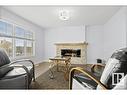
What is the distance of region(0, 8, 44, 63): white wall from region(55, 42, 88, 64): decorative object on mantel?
0.96 m

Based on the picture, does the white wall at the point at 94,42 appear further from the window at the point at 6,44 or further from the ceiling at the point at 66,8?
the window at the point at 6,44

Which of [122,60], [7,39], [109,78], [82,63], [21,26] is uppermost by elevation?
[21,26]

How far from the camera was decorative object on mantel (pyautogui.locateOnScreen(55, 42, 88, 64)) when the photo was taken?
734 cm

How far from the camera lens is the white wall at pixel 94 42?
739cm

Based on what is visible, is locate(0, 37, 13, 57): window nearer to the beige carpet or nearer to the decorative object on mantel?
the beige carpet

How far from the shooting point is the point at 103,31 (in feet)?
24.0

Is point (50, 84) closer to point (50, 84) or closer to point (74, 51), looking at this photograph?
point (50, 84)

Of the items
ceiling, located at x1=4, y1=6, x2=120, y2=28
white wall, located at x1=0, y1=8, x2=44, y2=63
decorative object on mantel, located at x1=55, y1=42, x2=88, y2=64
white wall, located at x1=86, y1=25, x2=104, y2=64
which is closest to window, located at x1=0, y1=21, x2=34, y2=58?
white wall, located at x1=0, y1=8, x2=44, y2=63

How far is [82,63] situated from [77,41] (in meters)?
Result: 1.26

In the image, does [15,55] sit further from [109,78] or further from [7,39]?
[109,78]

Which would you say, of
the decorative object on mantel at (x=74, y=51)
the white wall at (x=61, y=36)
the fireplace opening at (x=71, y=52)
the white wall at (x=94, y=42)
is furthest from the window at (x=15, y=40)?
the white wall at (x=94, y=42)

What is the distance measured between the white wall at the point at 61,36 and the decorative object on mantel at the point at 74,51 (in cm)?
29

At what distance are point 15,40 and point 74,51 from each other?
11.8ft
